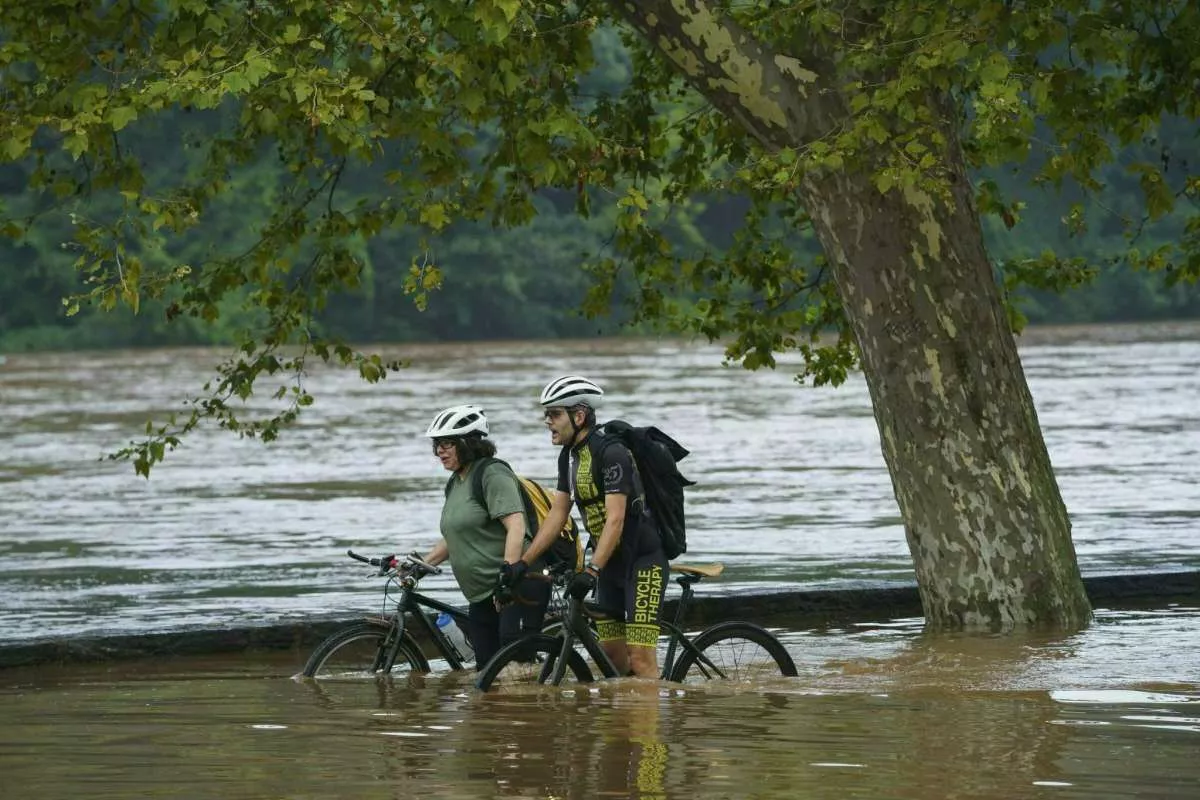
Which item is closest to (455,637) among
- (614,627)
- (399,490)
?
(614,627)

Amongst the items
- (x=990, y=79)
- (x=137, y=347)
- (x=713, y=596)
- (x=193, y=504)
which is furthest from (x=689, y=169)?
(x=137, y=347)

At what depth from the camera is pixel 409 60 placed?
13.5 meters

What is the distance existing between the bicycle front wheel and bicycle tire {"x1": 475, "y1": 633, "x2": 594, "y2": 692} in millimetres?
440

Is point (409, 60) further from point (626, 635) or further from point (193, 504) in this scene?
point (193, 504)

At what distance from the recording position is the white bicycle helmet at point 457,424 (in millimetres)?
9992

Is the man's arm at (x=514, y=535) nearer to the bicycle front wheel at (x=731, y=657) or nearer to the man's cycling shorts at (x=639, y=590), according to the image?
the man's cycling shorts at (x=639, y=590)

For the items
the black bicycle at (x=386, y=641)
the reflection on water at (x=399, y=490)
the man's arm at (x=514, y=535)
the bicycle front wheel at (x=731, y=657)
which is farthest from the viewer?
the reflection on water at (x=399, y=490)

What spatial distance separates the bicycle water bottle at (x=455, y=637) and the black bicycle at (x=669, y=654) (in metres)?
0.74

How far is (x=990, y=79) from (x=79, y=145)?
401 centimetres

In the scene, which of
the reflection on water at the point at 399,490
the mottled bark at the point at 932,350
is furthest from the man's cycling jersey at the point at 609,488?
the reflection on water at the point at 399,490

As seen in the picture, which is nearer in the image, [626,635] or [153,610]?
[626,635]

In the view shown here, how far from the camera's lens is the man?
9.68 m

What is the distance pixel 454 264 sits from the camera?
329ft

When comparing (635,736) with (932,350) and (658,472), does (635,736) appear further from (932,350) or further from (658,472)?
(932,350)
